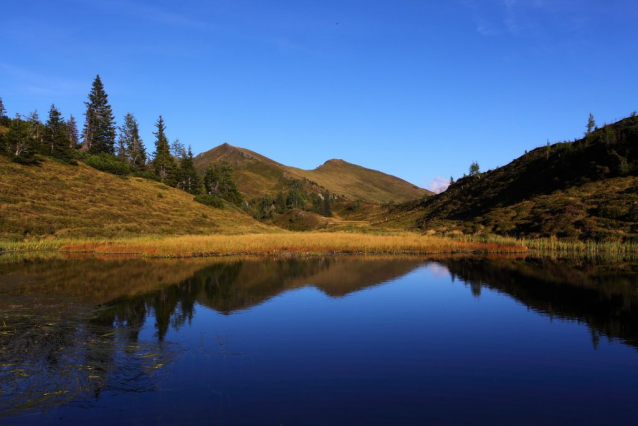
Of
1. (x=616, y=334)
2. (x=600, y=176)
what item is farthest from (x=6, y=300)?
(x=600, y=176)

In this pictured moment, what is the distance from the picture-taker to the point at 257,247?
48.7m

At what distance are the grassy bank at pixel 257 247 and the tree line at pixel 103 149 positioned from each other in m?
42.3

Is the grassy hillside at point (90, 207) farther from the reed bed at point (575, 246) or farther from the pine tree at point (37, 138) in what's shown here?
the reed bed at point (575, 246)

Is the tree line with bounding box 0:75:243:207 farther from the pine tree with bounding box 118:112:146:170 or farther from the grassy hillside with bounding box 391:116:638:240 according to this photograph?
the grassy hillside with bounding box 391:116:638:240

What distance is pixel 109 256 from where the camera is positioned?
4266cm

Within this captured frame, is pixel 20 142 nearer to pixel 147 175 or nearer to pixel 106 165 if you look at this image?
pixel 106 165

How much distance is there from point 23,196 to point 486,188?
97346 mm

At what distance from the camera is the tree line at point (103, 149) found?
3179 inches

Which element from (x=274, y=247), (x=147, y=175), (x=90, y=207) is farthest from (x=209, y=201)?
(x=274, y=247)

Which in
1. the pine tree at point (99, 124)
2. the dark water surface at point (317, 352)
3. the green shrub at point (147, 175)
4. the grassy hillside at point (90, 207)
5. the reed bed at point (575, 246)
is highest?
the pine tree at point (99, 124)

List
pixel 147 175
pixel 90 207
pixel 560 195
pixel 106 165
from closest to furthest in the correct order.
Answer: pixel 90 207, pixel 560 195, pixel 106 165, pixel 147 175

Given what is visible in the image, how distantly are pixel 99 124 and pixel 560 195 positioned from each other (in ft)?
373

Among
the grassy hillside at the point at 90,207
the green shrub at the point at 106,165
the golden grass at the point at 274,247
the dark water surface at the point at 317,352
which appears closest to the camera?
the dark water surface at the point at 317,352

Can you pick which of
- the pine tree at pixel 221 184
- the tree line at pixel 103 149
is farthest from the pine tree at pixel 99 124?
the pine tree at pixel 221 184
